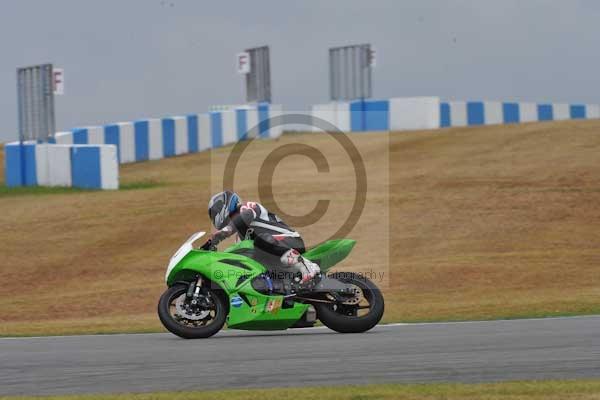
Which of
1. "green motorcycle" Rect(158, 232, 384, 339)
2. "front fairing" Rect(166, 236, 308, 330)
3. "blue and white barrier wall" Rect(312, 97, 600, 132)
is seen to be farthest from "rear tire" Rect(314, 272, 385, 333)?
"blue and white barrier wall" Rect(312, 97, 600, 132)

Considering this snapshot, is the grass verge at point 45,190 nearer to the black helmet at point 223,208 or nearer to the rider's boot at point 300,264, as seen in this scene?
→ the black helmet at point 223,208

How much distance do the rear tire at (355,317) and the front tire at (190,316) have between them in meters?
0.94

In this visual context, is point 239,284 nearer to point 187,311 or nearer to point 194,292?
point 194,292

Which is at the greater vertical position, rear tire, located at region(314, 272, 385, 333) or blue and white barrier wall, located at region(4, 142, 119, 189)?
blue and white barrier wall, located at region(4, 142, 119, 189)

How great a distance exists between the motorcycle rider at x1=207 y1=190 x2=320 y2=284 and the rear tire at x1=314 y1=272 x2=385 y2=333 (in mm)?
317

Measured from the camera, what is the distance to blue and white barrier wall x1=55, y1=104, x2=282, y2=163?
34688 mm

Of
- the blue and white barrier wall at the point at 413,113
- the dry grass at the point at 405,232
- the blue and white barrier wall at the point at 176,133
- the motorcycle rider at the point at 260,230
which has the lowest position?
the dry grass at the point at 405,232

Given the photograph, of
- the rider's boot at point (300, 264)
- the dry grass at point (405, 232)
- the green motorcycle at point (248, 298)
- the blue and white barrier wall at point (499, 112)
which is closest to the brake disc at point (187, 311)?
the green motorcycle at point (248, 298)

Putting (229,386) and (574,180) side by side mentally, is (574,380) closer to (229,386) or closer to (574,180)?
(229,386)

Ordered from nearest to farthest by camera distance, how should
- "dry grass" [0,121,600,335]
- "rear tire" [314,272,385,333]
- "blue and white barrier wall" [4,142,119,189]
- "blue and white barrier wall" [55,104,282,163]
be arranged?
"rear tire" [314,272,385,333], "dry grass" [0,121,600,335], "blue and white barrier wall" [4,142,119,189], "blue and white barrier wall" [55,104,282,163]

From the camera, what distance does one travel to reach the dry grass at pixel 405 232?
15562mm

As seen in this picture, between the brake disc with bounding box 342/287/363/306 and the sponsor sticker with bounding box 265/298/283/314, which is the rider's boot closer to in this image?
the sponsor sticker with bounding box 265/298/283/314

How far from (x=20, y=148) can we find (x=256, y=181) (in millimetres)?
6049

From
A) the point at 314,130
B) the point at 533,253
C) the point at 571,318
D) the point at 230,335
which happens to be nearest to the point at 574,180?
the point at 533,253
